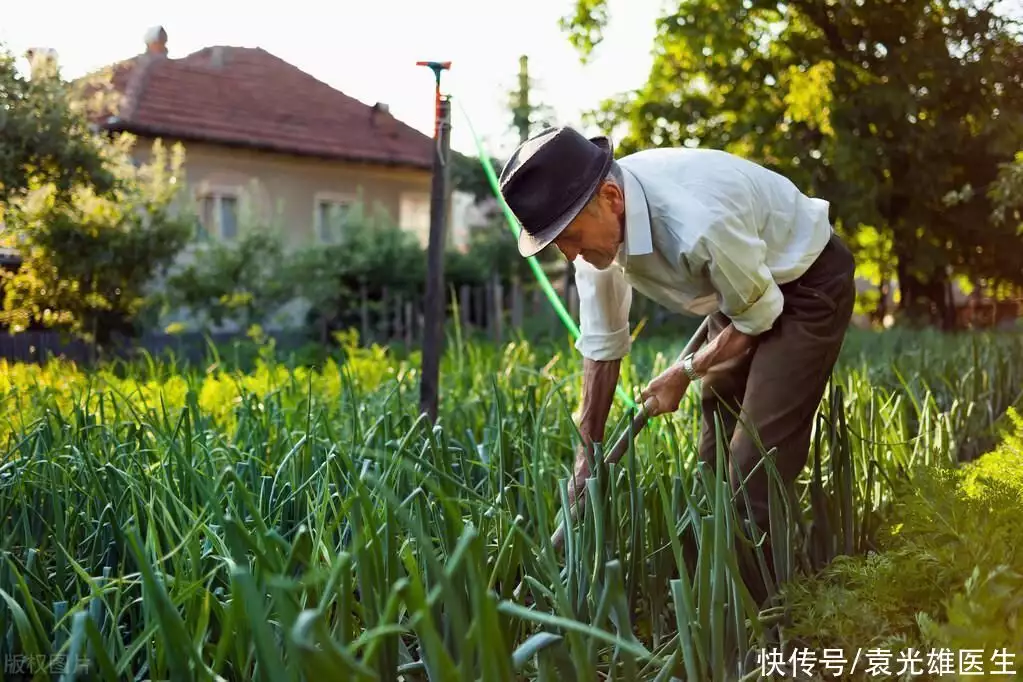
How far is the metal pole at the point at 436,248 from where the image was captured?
11.8 ft

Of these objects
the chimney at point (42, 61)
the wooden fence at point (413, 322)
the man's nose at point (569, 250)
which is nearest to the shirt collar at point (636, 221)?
the man's nose at point (569, 250)

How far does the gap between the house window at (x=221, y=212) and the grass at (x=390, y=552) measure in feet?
32.6

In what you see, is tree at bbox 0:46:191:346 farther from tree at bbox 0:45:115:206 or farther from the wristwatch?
the wristwatch

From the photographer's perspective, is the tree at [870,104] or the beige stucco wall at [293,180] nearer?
the tree at [870,104]

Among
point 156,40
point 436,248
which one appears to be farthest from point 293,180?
point 436,248

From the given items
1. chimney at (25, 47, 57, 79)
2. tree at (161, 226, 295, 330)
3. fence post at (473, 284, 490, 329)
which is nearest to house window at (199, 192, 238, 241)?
tree at (161, 226, 295, 330)

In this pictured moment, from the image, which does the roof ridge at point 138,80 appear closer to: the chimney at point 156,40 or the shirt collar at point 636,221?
the chimney at point 156,40

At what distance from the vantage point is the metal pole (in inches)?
142

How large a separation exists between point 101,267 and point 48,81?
4.72ft

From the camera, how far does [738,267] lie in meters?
2.07

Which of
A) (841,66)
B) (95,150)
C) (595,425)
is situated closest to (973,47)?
(841,66)

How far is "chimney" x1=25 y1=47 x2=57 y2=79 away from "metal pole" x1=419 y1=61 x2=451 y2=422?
3900 millimetres

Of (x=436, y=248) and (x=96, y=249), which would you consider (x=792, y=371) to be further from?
(x=96, y=249)

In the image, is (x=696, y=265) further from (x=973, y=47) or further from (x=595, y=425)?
(x=973, y=47)
